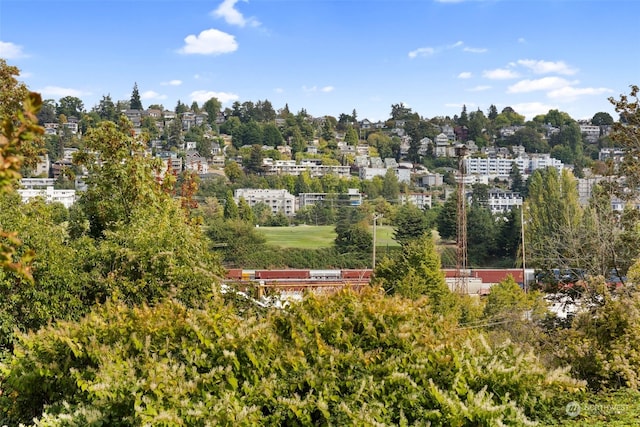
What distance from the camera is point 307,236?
43156mm

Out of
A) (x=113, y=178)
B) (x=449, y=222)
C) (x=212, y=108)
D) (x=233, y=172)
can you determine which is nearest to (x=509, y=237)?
(x=449, y=222)

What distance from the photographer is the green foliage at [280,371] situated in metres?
2.80

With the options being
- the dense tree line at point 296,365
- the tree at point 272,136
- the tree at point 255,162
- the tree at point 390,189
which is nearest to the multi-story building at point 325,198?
the tree at point 390,189

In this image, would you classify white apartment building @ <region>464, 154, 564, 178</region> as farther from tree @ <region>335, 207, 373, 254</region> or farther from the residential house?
tree @ <region>335, 207, 373, 254</region>

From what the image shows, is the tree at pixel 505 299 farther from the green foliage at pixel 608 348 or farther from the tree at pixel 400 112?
the tree at pixel 400 112

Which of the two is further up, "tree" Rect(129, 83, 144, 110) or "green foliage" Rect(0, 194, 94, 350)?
"tree" Rect(129, 83, 144, 110)

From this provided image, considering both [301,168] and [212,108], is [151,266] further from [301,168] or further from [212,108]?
[212,108]

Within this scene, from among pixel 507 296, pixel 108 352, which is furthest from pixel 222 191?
pixel 108 352

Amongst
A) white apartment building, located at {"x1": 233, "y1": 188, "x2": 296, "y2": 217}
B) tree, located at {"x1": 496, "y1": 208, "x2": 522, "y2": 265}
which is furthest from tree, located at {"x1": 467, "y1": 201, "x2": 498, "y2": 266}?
white apartment building, located at {"x1": 233, "y1": 188, "x2": 296, "y2": 217}

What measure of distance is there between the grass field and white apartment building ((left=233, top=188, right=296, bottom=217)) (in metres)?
7.16

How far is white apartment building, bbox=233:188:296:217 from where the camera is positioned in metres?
55.2

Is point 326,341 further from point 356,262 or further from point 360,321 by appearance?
point 356,262

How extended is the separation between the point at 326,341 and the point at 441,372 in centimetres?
61

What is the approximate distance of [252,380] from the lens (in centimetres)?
304
